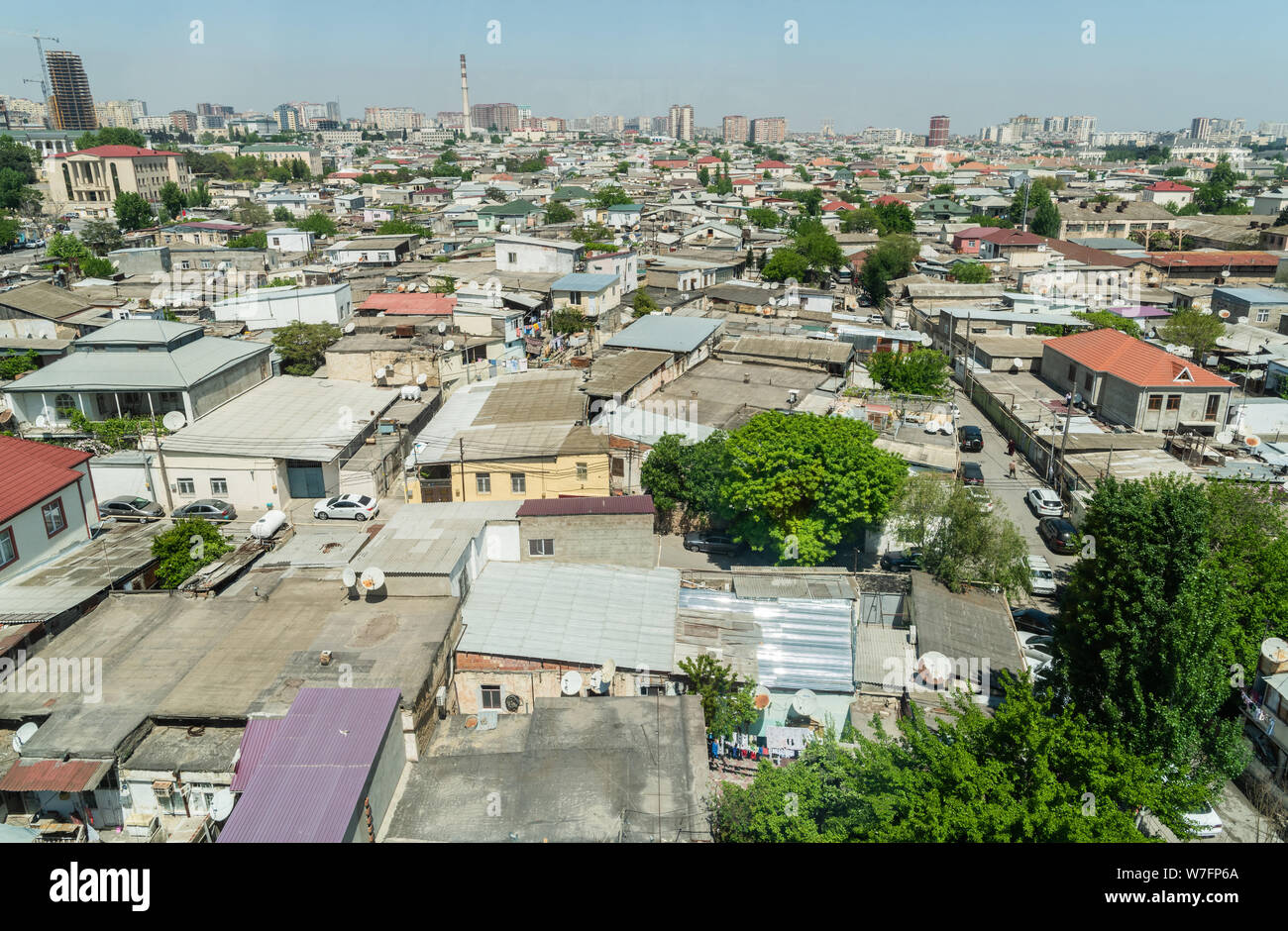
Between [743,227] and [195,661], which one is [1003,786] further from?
[743,227]

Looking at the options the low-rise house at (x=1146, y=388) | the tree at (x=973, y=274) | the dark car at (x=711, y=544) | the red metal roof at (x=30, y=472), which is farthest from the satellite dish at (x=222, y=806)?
the tree at (x=973, y=274)

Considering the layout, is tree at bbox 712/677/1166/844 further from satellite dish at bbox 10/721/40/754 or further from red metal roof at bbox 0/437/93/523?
red metal roof at bbox 0/437/93/523

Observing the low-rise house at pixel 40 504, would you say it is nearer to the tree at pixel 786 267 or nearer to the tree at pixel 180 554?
the tree at pixel 180 554

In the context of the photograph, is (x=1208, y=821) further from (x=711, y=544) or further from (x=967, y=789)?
(x=711, y=544)

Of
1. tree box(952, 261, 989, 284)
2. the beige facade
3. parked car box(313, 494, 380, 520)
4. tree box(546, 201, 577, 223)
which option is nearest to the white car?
parked car box(313, 494, 380, 520)

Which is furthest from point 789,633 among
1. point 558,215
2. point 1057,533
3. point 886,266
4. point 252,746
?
point 558,215
